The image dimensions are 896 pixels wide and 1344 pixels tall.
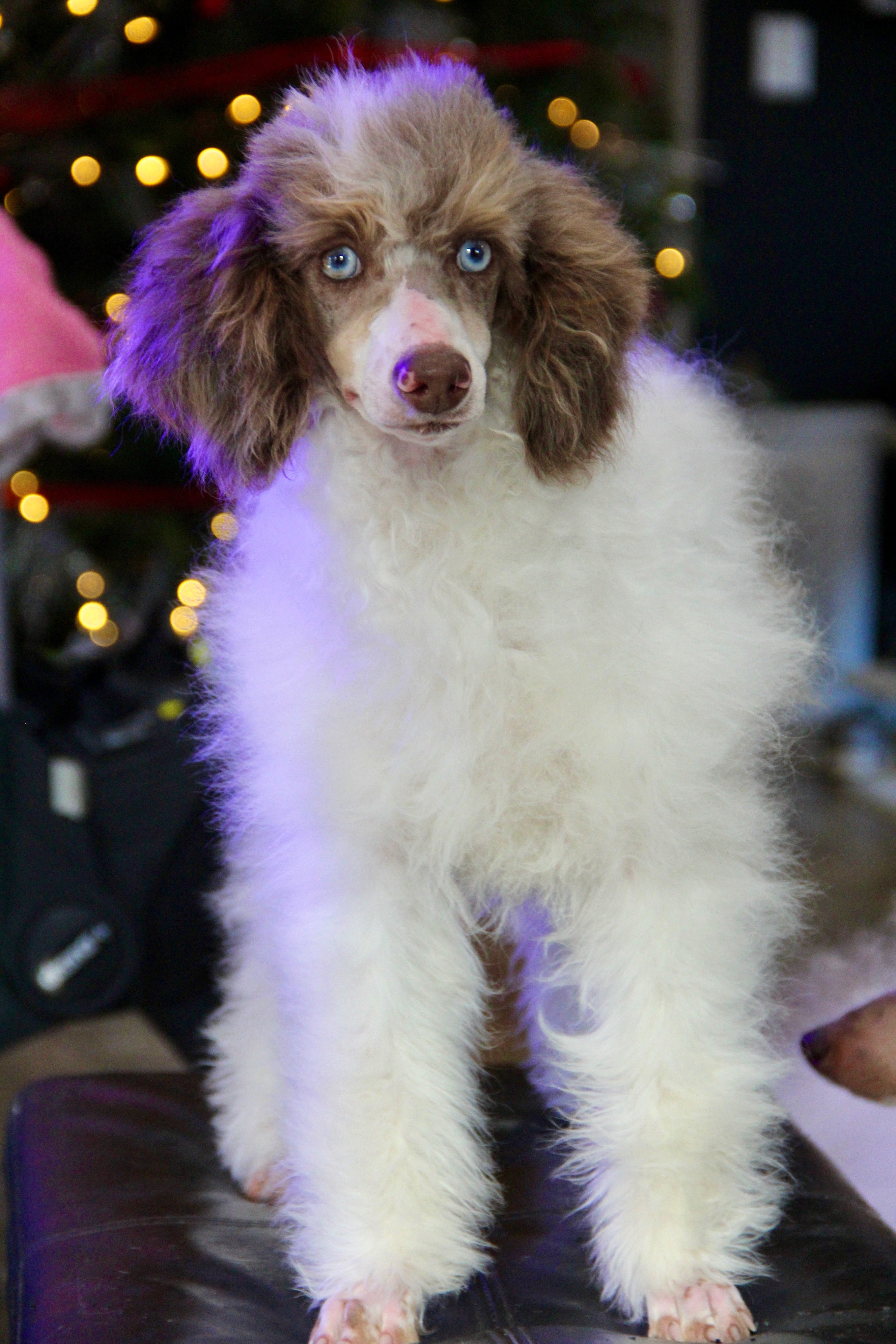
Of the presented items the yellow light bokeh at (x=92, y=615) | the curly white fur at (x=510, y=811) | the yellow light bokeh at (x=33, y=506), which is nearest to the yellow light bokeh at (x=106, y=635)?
the yellow light bokeh at (x=92, y=615)

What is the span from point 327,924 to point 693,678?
370 millimetres

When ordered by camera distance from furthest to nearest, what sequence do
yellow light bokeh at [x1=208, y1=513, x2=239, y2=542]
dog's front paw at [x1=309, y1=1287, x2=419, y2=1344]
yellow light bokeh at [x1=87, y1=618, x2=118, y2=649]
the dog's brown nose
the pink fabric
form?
yellow light bokeh at [x1=87, y1=618, x2=118, y2=649], the pink fabric, yellow light bokeh at [x1=208, y1=513, x2=239, y2=542], dog's front paw at [x1=309, y1=1287, x2=419, y2=1344], the dog's brown nose

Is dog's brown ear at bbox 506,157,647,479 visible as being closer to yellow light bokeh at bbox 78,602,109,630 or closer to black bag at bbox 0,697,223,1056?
black bag at bbox 0,697,223,1056

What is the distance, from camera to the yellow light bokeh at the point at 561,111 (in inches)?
104

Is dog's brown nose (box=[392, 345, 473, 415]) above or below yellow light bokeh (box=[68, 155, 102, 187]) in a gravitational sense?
below

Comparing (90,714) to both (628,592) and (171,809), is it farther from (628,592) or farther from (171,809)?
(628,592)

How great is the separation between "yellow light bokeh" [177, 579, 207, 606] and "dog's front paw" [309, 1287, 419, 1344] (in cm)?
62

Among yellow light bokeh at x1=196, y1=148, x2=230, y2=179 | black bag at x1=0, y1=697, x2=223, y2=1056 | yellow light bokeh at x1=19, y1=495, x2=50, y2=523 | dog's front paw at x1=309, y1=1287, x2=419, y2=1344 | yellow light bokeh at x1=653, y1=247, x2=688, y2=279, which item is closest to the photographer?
dog's front paw at x1=309, y1=1287, x2=419, y2=1344

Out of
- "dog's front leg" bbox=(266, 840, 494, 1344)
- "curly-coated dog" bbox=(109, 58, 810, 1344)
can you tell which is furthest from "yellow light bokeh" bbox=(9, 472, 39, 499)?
"dog's front leg" bbox=(266, 840, 494, 1344)

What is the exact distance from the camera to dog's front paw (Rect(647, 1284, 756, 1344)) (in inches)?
39.8

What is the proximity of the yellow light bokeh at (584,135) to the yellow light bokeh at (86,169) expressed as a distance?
98 cm

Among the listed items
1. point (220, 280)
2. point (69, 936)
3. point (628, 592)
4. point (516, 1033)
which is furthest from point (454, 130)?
point (69, 936)

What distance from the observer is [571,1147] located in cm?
136

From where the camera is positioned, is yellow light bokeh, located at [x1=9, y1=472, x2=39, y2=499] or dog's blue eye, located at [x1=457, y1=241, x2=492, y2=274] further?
yellow light bokeh, located at [x1=9, y1=472, x2=39, y2=499]
